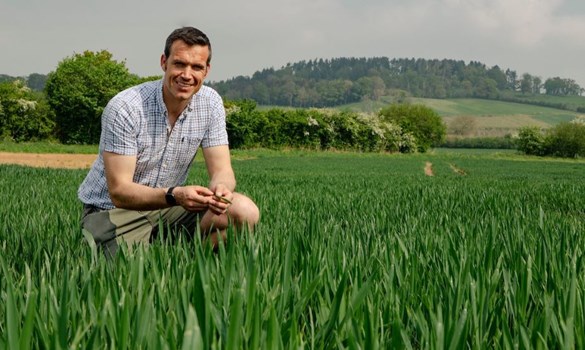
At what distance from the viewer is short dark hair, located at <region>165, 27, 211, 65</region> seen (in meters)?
3.34

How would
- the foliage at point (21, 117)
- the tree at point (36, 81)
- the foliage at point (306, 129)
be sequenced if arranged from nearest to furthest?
the foliage at point (21, 117) → the foliage at point (306, 129) → the tree at point (36, 81)

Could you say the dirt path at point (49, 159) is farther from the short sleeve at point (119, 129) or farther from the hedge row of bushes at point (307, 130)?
the short sleeve at point (119, 129)

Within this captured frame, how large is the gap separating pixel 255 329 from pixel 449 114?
139 metres

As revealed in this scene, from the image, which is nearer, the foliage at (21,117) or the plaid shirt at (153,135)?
the plaid shirt at (153,135)

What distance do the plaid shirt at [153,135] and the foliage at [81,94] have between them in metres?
40.8

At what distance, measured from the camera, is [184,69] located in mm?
3365

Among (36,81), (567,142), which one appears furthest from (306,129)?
(36,81)

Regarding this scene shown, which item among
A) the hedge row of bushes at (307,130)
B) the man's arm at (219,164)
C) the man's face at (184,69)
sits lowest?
the hedge row of bushes at (307,130)

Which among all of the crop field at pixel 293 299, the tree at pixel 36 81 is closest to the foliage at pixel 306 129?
the crop field at pixel 293 299

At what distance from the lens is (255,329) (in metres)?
1.24

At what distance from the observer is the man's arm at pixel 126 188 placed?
3.36 m

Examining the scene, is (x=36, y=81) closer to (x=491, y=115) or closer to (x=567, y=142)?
(x=491, y=115)

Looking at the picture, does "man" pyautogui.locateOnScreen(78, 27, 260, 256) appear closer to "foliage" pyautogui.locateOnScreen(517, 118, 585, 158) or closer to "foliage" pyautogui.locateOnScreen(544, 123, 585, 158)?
"foliage" pyautogui.locateOnScreen(517, 118, 585, 158)

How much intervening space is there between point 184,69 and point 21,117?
40003 millimetres
